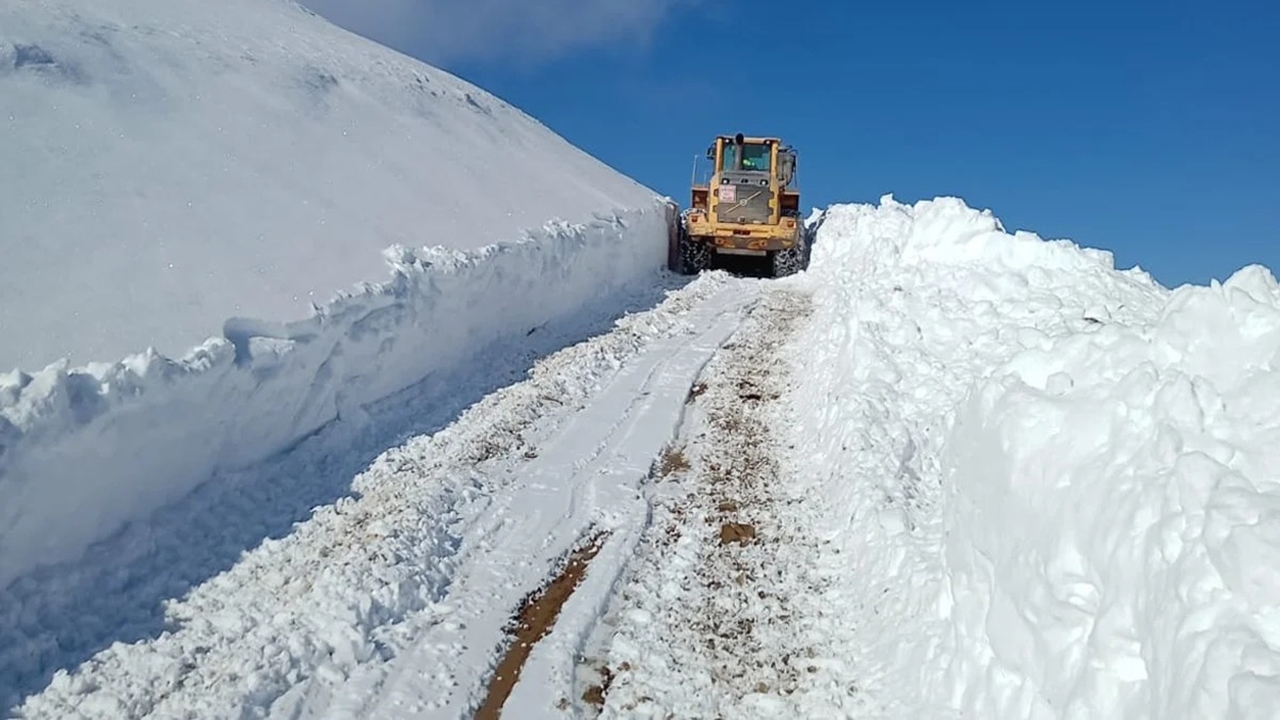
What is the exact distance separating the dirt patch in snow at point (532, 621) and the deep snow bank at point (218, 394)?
2524 millimetres

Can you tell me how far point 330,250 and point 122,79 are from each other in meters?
4.33

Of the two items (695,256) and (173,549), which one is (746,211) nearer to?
(695,256)

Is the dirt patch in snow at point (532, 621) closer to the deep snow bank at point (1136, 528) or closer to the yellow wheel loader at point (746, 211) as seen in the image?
the deep snow bank at point (1136, 528)

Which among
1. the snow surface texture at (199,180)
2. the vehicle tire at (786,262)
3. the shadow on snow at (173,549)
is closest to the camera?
the shadow on snow at (173,549)

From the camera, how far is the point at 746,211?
65.7 ft

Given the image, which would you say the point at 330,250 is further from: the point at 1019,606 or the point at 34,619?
the point at 1019,606

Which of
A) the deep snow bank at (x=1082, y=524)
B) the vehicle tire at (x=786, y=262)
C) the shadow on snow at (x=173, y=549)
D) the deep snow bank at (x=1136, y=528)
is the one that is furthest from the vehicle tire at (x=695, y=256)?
the deep snow bank at (x=1136, y=528)

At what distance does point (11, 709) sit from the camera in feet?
13.2

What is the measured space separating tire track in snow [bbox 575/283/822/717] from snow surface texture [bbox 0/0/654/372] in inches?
145

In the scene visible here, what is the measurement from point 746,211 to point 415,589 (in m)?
15.9

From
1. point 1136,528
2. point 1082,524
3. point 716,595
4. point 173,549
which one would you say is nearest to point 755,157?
point 716,595

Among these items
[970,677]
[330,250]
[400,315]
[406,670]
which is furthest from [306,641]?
[330,250]

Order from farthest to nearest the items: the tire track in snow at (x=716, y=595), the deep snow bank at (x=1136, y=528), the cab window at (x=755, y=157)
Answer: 1. the cab window at (x=755, y=157)
2. the tire track in snow at (x=716, y=595)
3. the deep snow bank at (x=1136, y=528)

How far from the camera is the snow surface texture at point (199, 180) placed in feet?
22.4
